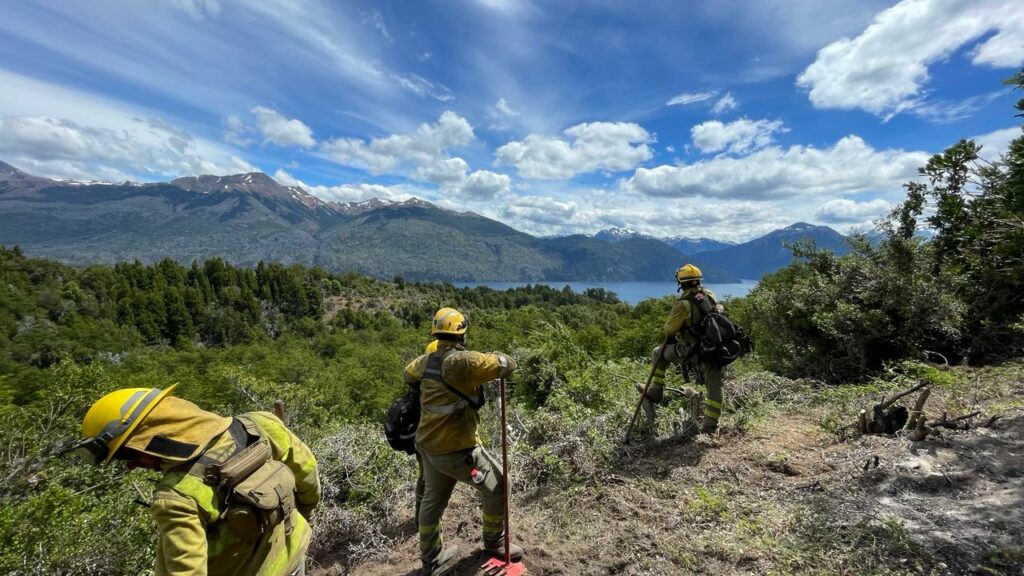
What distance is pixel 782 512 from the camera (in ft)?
13.0

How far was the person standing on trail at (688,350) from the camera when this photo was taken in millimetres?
5562

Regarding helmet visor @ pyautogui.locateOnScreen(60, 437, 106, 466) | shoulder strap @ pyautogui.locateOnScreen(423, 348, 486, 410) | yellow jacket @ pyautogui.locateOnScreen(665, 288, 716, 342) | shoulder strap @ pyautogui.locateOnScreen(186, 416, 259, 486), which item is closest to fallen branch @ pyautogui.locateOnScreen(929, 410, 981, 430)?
yellow jacket @ pyautogui.locateOnScreen(665, 288, 716, 342)

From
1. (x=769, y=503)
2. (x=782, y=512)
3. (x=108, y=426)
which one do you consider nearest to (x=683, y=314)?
(x=769, y=503)

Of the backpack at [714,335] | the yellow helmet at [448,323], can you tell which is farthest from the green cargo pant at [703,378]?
the yellow helmet at [448,323]

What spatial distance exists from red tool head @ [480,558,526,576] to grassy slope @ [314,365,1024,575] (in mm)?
130

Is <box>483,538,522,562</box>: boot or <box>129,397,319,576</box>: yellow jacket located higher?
<box>129,397,319,576</box>: yellow jacket

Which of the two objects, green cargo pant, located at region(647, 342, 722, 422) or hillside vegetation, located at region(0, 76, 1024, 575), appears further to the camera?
green cargo pant, located at region(647, 342, 722, 422)

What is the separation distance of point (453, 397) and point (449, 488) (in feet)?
2.96

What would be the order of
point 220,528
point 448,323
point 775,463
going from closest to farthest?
point 220,528, point 448,323, point 775,463

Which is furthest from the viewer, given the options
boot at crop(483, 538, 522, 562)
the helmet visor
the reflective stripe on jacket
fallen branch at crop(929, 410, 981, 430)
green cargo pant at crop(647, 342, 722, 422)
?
green cargo pant at crop(647, 342, 722, 422)

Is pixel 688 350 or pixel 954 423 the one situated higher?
pixel 688 350

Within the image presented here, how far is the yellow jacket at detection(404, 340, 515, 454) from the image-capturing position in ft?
11.6

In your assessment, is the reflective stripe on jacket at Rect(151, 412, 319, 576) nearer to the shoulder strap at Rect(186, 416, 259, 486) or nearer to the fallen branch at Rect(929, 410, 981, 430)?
the shoulder strap at Rect(186, 416, 259, 486)

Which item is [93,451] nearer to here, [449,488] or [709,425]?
[449,488]
